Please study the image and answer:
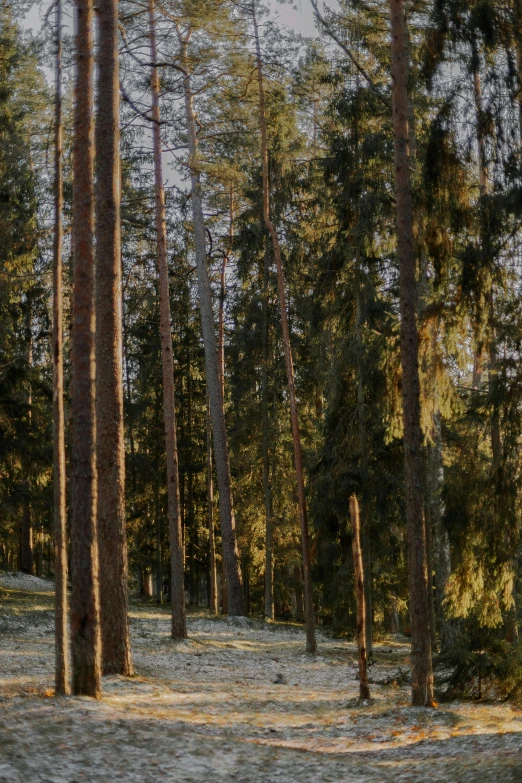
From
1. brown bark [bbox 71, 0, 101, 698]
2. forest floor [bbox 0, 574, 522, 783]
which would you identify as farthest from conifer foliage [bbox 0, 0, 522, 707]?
forest floor [bbox 0, 574, 522, 783]

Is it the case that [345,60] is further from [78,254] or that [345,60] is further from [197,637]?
[197,637]

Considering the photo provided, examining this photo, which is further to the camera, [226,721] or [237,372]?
[237,372]

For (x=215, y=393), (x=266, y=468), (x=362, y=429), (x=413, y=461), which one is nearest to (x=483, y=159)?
(x=413, y=461)

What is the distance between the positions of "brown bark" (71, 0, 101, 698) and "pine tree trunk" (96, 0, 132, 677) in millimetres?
1992

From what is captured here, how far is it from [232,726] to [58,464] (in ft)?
11.6

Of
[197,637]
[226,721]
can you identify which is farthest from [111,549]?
[197,637]

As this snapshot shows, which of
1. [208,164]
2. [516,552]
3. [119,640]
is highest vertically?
[208,164]

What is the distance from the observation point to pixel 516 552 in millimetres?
10695

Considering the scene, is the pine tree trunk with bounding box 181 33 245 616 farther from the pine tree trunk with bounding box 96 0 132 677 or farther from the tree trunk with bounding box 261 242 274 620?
the pine tree trunk with bounding box 96 0 132 677

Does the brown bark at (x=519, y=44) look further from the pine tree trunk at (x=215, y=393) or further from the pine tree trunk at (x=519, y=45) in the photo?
the pine tree trunk at (x=215, y=393)

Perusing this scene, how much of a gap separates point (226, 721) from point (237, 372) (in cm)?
1739

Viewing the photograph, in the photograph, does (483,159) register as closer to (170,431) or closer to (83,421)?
(83,421)

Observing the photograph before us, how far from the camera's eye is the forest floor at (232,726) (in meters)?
6.64

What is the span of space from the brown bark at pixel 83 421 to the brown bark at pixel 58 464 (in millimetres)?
157
